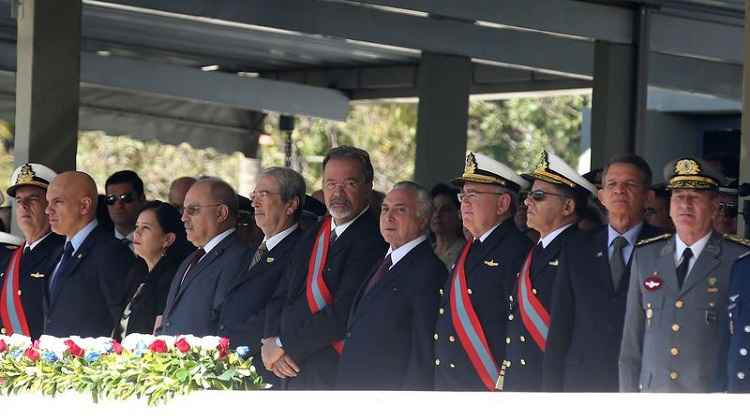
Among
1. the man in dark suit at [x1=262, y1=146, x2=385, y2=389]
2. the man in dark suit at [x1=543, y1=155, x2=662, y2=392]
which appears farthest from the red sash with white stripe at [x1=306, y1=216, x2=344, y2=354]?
the man in dark suit at [x1=543, y1=155, x2=662, y2=392]

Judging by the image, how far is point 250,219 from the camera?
8.14 meters

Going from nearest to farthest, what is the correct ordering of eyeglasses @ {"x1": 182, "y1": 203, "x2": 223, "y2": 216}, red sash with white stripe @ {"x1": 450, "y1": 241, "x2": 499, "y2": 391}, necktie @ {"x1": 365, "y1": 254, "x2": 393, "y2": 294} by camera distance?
red sash with white stripe @ {"x1": 450, "y1": 241, "x2": 499, "y2": 391} < necktie @ {"x1": 365, "y1": 254, "x2": 393, "y2": 294} < eyeglasses @ {"x1": 182, "y1": 203, "x2": 223, "y2": 216}

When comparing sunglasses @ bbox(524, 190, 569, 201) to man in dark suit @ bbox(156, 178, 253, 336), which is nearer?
sunglasses @ bbox(524, 190, 569, 201)

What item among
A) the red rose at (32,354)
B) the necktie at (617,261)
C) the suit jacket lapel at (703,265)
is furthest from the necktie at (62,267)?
the suit jacket lapel at (703,265)

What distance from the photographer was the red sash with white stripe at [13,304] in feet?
27.2

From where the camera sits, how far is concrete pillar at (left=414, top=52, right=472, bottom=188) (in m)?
13.6

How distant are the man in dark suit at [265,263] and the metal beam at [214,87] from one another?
21.7 feet

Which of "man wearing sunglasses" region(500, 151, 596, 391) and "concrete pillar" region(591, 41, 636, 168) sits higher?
"concrete pillar" region(591, 41, 636, 168)

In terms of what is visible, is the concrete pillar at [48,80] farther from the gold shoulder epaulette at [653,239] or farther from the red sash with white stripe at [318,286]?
the gold shoulder epaulette at [653,239]

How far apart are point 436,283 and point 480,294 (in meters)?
0.29

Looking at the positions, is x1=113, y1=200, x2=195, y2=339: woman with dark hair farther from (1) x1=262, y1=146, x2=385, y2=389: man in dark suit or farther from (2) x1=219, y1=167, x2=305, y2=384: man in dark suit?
(1) x1=262, y1=146, x2=385, y2=389: man in dark suit

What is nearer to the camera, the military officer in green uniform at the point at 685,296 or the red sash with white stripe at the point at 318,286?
the military officer in green uniform at the point at 685,296

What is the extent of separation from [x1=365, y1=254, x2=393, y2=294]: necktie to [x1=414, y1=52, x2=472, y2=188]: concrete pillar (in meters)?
6.67

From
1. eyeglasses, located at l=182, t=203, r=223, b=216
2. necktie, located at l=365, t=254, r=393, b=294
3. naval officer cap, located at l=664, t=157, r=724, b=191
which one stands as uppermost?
naval officer cap, located at l=664, t=157, r=724, b=191
